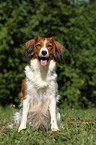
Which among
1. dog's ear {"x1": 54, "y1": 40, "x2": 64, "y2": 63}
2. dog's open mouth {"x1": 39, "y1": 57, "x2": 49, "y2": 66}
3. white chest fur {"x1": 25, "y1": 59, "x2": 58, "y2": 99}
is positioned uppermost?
dog's ear {"x1": 54, "y1": 40, "x2": 64, "y2": 63}

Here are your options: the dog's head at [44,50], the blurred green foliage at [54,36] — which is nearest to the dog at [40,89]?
the dog's head at [44,50]

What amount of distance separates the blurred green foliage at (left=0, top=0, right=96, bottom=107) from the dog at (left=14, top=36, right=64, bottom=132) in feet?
9.51

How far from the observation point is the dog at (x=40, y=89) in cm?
398

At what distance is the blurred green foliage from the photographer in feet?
23.1

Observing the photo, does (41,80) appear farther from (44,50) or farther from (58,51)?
(58,51)

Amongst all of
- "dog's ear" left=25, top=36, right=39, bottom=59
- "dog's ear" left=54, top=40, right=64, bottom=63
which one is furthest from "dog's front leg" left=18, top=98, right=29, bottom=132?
"dog's ear" left=54, top=40, right=64, bottom=63

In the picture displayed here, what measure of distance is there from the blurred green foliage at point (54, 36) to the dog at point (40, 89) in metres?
2.90

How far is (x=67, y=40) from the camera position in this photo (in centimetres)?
723

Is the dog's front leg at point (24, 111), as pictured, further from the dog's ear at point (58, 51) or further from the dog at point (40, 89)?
the dog's ear at point (58, 51)

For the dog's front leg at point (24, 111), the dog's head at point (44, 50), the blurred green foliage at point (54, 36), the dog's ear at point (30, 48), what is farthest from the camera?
the blurred green foliage at point (54, 36)

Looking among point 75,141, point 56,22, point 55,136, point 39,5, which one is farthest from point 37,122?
point 39,5

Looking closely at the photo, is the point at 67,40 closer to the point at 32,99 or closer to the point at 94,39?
the point at 94,39

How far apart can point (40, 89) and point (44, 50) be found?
2.39 ft

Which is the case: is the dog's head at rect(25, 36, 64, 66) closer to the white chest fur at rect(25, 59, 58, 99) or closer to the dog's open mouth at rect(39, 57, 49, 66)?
the dog's open mouth at rect(39, 57, 49, 66)
